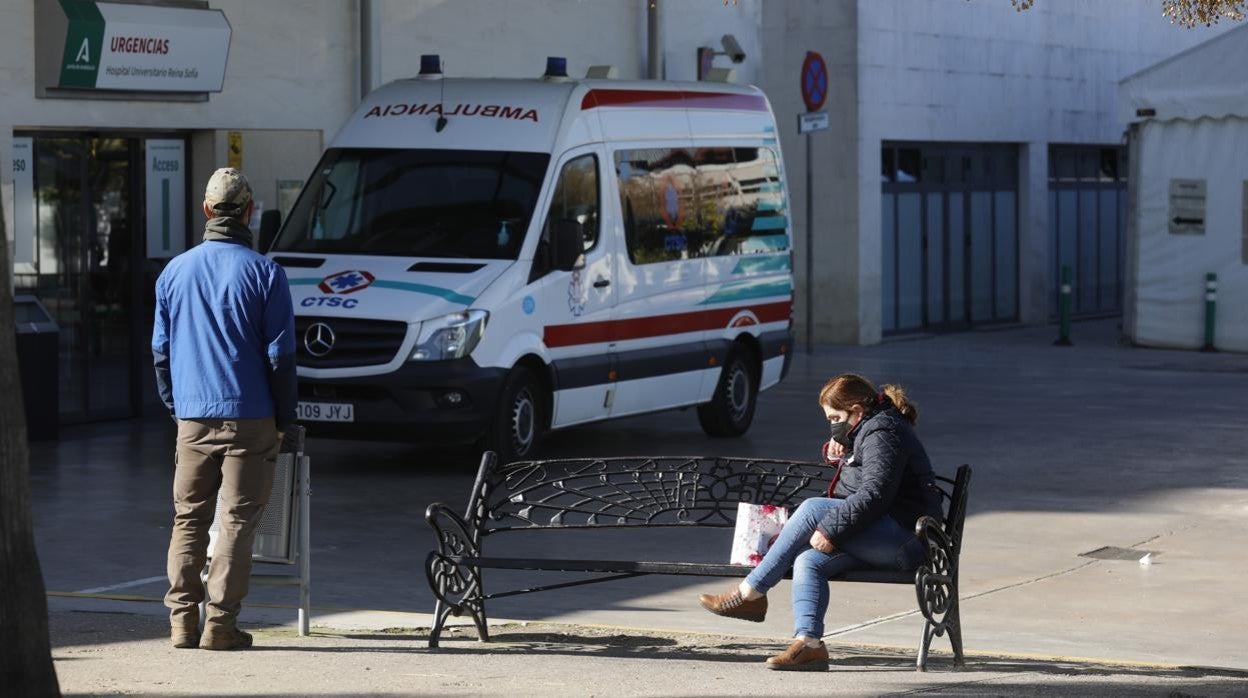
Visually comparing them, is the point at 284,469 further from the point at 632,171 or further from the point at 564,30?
the point at 564,30

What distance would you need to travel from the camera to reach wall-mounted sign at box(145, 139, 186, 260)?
17.7 meters

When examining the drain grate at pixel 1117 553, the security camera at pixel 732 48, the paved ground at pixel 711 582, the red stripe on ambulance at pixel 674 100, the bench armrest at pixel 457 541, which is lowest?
the drain grate at pixel 1117 553

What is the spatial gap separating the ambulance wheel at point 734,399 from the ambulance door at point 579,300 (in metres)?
1.58

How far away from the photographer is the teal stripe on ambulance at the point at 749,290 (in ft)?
53.4

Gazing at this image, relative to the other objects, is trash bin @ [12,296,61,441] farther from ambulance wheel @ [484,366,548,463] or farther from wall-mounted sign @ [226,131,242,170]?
ambulance wheel @ [484,366,548,463]

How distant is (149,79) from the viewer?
1708cm

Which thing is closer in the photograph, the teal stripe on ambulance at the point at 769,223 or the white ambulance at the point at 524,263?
the white ambulance at the point at 524,263

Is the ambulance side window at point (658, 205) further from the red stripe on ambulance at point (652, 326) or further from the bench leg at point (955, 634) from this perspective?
the bench leg at point (955, 634)

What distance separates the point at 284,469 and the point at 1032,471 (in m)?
7.74

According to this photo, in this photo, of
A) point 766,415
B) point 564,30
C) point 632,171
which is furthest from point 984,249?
point 632,171

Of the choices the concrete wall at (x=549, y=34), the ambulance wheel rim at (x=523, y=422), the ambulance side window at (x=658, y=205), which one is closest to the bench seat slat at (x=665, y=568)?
the ambulance wheel rim at (x=523, y=422)

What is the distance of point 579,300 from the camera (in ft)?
48.0

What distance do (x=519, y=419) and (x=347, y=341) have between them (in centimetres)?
127

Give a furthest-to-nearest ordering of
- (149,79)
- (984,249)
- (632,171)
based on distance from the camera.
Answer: (984,249), (149,79), (632,171)
